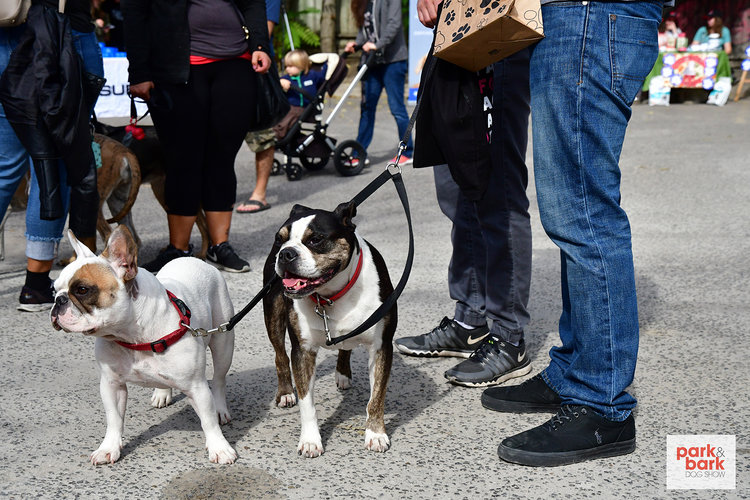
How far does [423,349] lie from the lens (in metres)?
4.13

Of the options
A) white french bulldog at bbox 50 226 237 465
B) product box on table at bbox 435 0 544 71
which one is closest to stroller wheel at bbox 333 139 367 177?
product box on table at bbox 435 0 544 71

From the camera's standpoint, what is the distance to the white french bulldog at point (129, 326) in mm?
2768

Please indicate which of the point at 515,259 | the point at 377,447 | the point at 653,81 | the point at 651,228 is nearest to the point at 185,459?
the point at 377,447

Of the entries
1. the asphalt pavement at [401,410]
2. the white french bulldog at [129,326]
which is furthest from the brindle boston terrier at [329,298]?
the white french bulldog at [129,326]

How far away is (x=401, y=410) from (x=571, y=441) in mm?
829

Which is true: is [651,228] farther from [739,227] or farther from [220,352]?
[220,352]

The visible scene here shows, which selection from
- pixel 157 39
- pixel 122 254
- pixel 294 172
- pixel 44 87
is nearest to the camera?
pixel 122 254

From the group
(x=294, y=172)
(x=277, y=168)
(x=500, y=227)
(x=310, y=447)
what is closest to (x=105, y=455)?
(x=310, y=447)

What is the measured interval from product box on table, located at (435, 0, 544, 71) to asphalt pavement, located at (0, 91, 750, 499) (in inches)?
59.7

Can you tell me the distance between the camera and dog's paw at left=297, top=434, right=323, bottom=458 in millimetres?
3098

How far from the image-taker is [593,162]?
2902mm

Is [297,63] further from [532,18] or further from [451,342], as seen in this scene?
[532,18]

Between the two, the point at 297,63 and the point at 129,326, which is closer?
the point at 129,326

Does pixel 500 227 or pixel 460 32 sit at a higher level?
pixel 460 32
